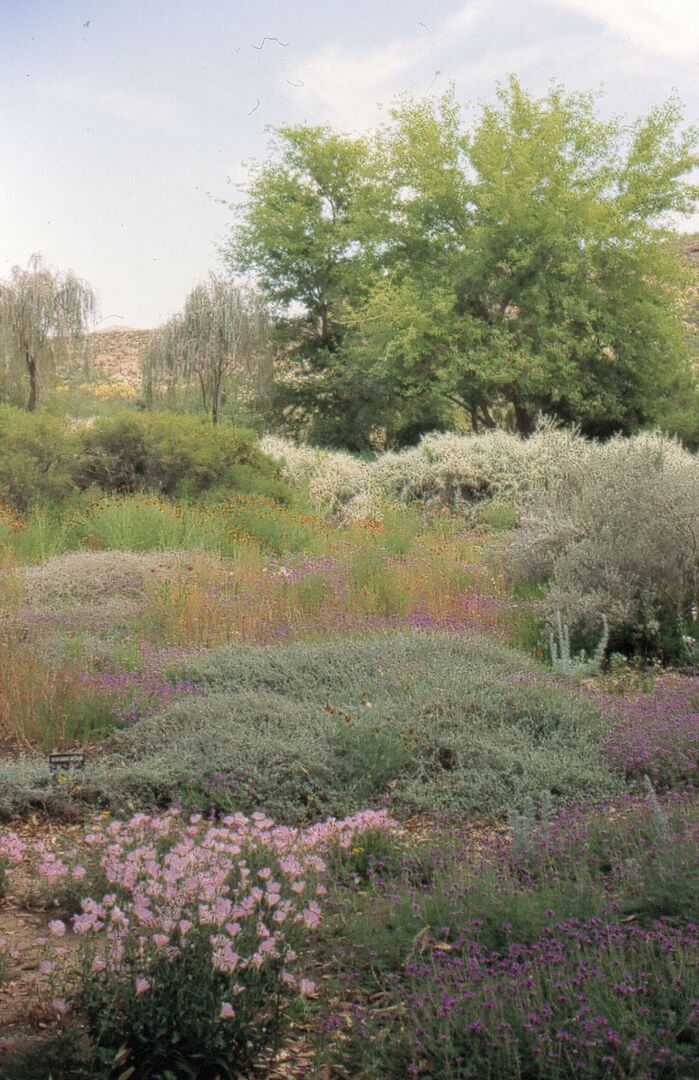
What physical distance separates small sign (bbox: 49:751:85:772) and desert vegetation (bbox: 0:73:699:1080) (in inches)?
1.0

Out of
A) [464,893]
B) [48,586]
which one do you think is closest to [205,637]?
[48,586]

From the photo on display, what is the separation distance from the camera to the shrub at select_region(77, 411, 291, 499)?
14.2 m

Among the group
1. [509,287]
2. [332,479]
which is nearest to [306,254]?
[509,287]

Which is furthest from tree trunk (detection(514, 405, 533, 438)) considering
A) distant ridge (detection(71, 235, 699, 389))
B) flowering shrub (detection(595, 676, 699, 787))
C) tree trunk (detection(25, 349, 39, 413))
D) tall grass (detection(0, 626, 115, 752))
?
distant ridge (detection(71, 235, 699, 389))

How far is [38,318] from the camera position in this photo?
2147 cm

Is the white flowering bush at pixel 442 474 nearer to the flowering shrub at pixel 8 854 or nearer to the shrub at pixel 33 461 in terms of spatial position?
the shrub at pixel 33 461

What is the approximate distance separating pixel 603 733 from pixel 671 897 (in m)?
2.21

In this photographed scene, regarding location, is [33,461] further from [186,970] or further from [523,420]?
[523,420]

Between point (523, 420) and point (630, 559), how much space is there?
691 inches

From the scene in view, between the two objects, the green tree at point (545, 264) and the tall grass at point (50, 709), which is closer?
the tall grass at point (50, 709)

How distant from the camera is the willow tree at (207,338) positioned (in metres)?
24.5

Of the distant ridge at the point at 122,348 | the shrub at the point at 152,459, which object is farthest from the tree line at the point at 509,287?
the distant ridge at the point at 122,348

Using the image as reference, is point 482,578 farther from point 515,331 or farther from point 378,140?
point 378,140

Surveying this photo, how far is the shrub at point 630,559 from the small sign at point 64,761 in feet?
13.6
